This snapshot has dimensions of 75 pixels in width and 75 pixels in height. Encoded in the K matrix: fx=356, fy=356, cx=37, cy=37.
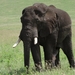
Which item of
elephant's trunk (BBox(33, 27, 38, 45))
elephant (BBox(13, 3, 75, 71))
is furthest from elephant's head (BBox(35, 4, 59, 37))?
elephant's trunk (BBox(33, 27, 38, 45))

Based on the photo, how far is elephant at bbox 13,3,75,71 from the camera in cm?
880

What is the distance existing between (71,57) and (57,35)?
143 cm

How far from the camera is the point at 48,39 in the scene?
31.3 feet

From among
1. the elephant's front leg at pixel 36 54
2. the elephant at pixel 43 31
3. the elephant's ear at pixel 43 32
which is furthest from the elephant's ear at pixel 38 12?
the elephant's front leg at pixel 36 54

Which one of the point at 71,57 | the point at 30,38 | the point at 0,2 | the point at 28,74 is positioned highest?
the point at 30,38

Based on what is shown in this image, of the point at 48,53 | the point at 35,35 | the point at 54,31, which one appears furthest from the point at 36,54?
the point at 54,31

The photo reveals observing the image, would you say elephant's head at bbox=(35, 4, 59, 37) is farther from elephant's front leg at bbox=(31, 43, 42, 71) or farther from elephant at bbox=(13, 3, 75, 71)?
elephant's front leg at bbox=(31, 43, 42, 71)

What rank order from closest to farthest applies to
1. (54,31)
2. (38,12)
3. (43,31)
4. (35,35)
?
1. (35,35)
2. (38,12)
3. (43,31)
4. (54,31)

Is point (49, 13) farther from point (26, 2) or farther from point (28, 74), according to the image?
point (26, 2)

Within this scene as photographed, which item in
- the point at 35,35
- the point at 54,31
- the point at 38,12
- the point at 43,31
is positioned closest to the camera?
the point at 35,35

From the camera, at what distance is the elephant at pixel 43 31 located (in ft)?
28.9

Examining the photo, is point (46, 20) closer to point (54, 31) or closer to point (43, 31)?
point (43, 31)

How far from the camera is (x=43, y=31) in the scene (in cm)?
933

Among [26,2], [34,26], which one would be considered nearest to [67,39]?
[34,26]
